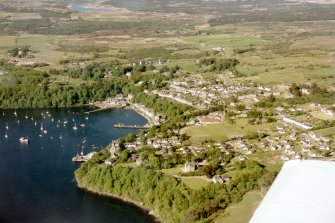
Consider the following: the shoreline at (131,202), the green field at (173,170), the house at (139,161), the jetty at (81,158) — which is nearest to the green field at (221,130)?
the green field at (173,170)

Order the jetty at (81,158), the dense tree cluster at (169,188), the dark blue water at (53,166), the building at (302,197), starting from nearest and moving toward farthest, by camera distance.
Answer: the building at (302,197)
the dense tree cluster at (169,188)
the dark blue water at (53,166)
the jetty at (81,158)

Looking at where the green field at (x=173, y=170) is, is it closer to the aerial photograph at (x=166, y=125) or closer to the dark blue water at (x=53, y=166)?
the aerial photograph at (x=166, y=125)

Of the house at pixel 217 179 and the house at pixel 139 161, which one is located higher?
the house at pixel 217 179

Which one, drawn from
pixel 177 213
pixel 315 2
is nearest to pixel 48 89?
pixel 177 213

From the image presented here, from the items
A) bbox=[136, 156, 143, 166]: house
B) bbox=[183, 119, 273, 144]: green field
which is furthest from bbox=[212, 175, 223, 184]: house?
bbox=[183, 119, 273, 144]: green field

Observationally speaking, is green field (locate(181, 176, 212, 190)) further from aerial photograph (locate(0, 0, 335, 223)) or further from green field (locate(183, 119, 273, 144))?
green field (locate(183, 119, 273, 144))

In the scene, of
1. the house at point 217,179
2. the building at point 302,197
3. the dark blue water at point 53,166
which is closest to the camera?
the building at point 302,197

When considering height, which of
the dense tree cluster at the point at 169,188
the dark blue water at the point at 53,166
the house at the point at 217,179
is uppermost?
the house at the point at 217,179

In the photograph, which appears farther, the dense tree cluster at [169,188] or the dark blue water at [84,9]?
the dark blue water at [84,9]
